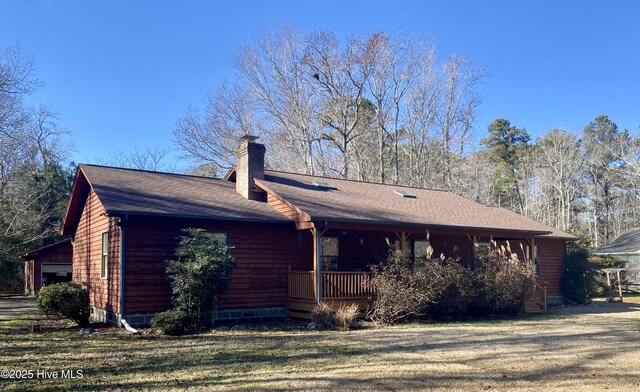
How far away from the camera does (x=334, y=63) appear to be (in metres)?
34.3

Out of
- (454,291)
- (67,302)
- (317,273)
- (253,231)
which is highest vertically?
(253,231)

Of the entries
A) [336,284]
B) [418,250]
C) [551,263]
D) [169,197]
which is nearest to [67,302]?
[169,197]

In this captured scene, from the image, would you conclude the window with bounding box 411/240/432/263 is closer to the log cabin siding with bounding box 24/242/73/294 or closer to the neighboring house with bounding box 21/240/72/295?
the neighboring house with bounding box 21/240/72/295

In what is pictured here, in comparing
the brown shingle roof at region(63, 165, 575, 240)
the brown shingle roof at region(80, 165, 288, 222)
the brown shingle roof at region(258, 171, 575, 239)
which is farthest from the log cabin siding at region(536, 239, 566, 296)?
the brown shingle roof at region(80, 165, 288, 222)

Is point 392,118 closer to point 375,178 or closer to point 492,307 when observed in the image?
point 375,178

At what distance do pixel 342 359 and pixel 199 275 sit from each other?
525 centimetres

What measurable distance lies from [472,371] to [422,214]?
10317mm

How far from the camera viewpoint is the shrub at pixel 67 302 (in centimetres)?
1365

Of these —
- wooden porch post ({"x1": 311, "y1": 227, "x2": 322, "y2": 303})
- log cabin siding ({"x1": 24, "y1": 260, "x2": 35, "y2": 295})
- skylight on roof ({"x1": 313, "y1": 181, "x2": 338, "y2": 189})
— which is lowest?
log cabin siding ({"x1": 24, "y1": 260, "x2": 35, "y2": 295})

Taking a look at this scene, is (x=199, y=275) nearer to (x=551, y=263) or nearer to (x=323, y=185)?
(x=323, y=185)

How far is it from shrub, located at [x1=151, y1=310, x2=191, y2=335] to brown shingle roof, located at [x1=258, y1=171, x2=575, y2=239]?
4.40 m

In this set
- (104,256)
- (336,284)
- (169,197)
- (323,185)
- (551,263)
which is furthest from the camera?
(551,263)

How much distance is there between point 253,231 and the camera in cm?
1583

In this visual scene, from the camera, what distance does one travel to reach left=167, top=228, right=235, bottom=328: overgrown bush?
43.0ft
